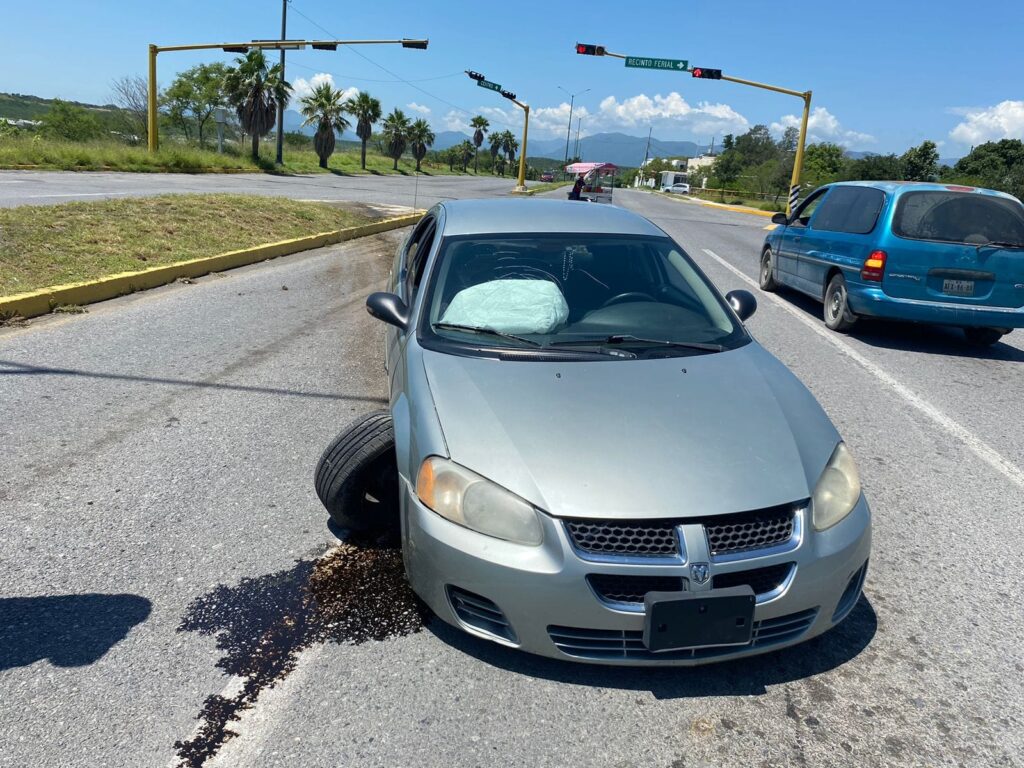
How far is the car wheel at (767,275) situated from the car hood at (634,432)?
832cm

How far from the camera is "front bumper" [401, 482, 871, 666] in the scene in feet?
8.07

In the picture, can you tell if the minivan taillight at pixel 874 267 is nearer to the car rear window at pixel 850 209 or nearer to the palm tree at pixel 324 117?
the car rear window at pixel 850 209

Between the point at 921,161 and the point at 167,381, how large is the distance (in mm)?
53413

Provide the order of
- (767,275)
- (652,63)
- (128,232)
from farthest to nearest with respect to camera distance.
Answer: (652,63) → (767,275) → (128,232)

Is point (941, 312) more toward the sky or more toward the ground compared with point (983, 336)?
more toward the sky

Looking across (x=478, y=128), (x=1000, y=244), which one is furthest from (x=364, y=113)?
(x=1000, y=244)

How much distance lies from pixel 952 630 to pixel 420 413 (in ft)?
7.40

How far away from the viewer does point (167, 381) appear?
5742mm

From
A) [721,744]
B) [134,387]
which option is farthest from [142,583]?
[134,387]

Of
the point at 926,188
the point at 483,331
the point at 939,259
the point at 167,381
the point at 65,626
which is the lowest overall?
the point at 65,626

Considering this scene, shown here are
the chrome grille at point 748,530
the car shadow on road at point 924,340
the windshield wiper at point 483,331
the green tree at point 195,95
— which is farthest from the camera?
the green tree at point 195,95

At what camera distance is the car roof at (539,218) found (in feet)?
14.5

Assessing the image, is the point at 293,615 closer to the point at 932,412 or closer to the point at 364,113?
the point at 932,412

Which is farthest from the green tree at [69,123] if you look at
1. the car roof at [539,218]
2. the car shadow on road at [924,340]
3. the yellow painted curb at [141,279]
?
the car roof at [539,218]
